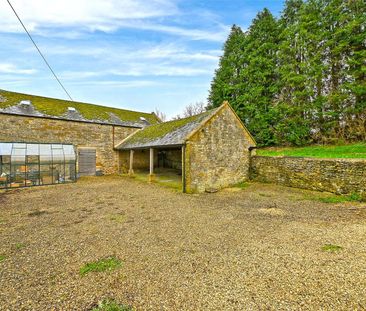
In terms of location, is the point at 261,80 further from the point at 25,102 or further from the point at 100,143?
the point at 25,102

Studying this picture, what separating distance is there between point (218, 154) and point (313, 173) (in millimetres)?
5267

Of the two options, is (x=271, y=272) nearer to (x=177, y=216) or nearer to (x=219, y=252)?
(x=219, y=252)

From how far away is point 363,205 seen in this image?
7.59m

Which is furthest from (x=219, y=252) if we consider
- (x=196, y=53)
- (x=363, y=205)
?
(x=196, y=53)

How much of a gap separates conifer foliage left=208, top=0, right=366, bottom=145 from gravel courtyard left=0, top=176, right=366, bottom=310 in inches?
484

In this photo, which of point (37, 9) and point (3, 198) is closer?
point (37, 9)

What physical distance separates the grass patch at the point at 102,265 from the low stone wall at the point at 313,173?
1052 cm

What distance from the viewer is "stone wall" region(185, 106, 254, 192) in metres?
10.5

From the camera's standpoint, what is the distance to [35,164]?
13.4m

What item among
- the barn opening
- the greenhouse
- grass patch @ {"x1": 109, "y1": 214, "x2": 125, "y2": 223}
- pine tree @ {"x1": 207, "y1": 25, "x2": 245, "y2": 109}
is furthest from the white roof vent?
pine tree @ {"x1": 207, "y1": 25, "x2": 245, "y2": 109}

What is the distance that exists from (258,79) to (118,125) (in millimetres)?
16330

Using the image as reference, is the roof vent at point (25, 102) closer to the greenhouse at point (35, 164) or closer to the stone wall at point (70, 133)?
the stone wall at point (70, 133)

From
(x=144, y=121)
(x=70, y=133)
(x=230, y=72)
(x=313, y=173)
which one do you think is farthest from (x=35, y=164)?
(x=230, y=72)

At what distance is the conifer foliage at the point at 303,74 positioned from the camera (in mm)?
15656
